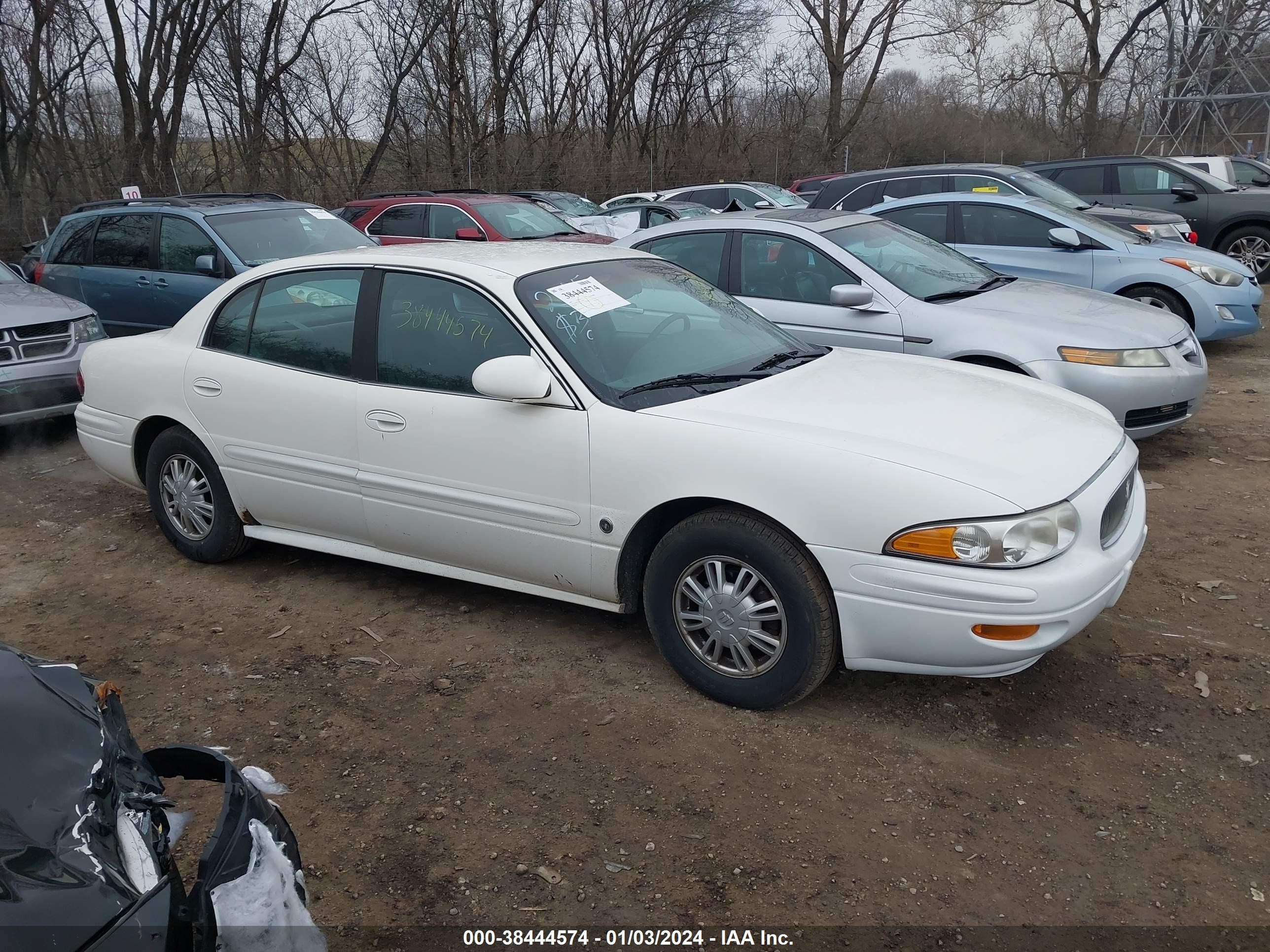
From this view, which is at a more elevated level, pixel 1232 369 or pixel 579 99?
pixel 579 99

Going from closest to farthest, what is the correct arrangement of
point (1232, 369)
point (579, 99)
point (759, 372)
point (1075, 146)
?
point (759, 372) → point (1232, 369) → point (579, 99) → point (1075, 146)

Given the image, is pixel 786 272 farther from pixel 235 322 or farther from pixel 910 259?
pixel 235 322

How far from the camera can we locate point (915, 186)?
36.8ft

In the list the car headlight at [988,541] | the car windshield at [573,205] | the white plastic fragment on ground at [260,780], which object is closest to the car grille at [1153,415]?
the car headlight at [988,541]

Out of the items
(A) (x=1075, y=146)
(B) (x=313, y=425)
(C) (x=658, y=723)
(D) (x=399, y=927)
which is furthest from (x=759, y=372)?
(A) (x=1075, y=146)

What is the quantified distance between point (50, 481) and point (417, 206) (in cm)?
649

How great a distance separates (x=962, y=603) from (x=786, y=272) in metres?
3.93

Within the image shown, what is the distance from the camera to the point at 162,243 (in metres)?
9.05

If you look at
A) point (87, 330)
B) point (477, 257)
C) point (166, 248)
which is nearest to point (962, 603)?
point (477, 257)

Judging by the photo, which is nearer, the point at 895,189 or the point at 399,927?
the point at 399,927

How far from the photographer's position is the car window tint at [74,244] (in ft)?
31.4

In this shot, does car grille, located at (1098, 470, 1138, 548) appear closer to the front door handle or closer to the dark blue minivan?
the front door handle

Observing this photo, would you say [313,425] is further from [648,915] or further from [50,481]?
[50,481]

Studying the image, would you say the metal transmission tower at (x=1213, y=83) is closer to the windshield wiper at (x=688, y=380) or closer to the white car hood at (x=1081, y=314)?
the white car hood at (x=1081, y=314)
